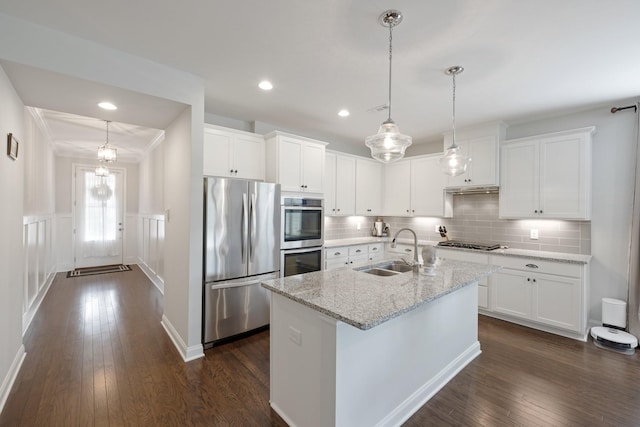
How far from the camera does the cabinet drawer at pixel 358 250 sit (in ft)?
14.9

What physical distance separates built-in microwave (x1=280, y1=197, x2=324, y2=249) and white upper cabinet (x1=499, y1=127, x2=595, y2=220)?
8.34 ft

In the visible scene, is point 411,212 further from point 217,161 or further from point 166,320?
point 166,320

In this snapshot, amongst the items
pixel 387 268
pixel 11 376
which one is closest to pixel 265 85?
pixel 387 268

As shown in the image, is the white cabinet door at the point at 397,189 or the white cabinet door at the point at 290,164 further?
the white cabinet door at the point at 397,189

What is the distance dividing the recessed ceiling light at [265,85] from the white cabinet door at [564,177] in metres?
3.38

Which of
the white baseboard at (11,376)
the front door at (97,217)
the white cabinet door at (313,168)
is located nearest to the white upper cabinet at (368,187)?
the white cabinet door at (313,168)

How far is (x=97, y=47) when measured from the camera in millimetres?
2148

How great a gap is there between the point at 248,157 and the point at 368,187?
2347 millimetres

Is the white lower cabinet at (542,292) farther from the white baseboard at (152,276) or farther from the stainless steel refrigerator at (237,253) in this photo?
the white baseboard at (152,276)

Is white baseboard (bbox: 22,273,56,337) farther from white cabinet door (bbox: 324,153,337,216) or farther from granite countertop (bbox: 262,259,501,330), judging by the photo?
white cabinet door (bbox: 324,153,337,216)

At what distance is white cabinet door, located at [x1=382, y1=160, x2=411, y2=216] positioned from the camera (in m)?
4.96

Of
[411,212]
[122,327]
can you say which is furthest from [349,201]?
[122,327]

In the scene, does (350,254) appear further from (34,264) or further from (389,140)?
(34,264)

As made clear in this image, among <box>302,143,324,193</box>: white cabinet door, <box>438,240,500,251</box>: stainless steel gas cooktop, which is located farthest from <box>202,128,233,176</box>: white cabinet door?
<box>438,240,500,251</box>: stainless steel gas cooktop
